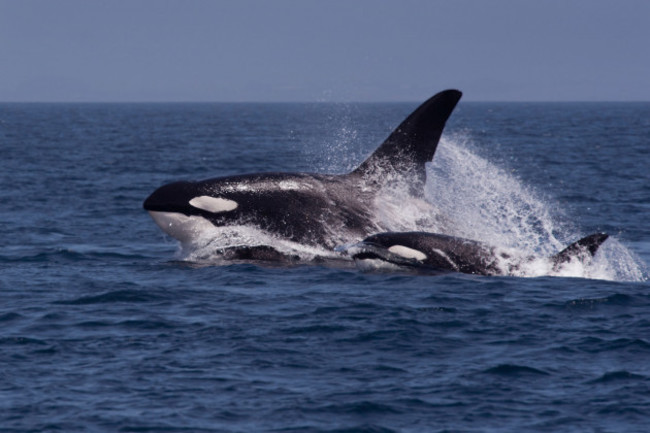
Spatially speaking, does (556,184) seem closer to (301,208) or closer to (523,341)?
(301,208)

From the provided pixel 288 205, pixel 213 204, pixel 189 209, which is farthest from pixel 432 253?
pixel 189 209

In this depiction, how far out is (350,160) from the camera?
4647 centimetres

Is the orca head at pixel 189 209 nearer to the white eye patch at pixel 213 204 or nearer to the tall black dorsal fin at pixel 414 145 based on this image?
the white eye patch at pixel 213 204

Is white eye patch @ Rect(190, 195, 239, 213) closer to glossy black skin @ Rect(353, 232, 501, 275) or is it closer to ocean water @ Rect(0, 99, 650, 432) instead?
ocean water @ Rect(0, 99, 650, 432)

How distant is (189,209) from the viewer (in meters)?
17.8

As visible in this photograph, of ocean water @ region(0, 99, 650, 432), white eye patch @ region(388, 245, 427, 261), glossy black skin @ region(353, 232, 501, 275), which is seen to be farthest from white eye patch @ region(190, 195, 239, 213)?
white eye patch @ region(388, 245, 427, 261)

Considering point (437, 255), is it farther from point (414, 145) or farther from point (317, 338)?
point (317, 338)

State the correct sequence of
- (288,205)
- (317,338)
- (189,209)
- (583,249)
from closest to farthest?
(317,338) → (583,249) → (189,209) → (288,205)

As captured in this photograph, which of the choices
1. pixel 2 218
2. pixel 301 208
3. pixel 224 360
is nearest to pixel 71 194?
pixel 2 218

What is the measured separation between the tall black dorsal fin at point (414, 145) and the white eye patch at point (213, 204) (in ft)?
8.02

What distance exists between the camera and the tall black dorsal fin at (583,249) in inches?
615

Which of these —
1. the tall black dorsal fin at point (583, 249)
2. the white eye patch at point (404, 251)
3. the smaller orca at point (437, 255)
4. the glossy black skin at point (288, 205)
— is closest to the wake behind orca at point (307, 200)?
the glossy black skin at point (288, 205)

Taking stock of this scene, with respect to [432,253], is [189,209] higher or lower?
higher

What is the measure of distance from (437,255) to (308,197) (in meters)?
2.78
